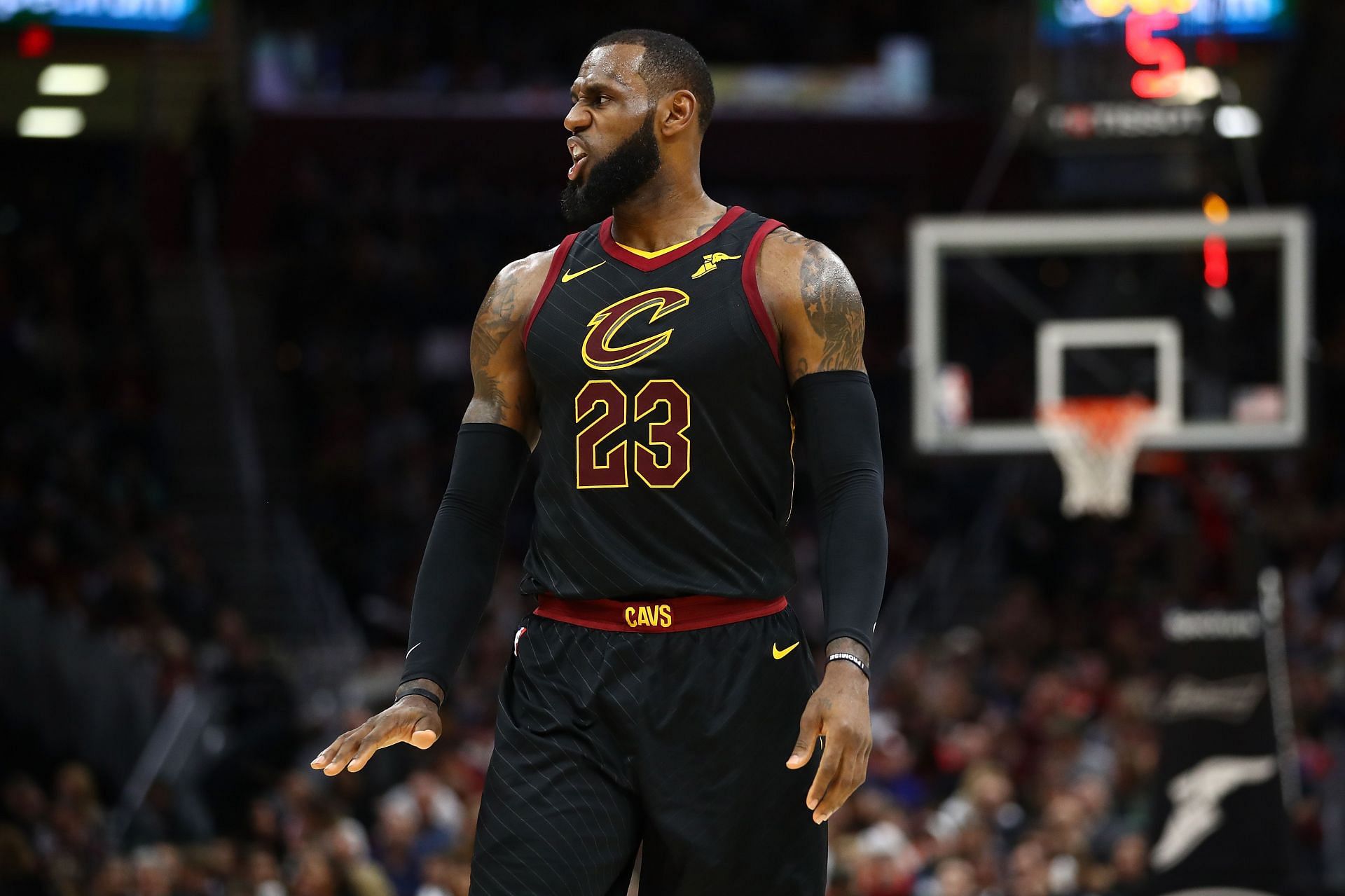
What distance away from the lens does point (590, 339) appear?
154 inches

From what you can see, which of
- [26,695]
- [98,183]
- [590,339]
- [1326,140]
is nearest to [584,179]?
[590,339]

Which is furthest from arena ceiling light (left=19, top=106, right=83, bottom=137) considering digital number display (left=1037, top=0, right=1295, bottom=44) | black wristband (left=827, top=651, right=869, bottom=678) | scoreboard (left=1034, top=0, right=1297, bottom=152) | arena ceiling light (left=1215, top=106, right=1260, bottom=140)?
black wristband (left=827, top=651, right=869, bottom=678)

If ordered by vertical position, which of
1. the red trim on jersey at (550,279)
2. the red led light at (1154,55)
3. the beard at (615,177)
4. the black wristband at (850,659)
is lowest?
the red led light at (1154,55)

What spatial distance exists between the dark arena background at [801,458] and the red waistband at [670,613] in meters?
0.29

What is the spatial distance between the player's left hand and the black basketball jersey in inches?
14.5

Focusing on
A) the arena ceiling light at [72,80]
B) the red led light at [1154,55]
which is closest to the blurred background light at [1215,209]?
the red led light at [1154,55]

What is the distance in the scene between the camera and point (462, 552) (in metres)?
4.03

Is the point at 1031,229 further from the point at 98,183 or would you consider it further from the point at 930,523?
the point at 98,183

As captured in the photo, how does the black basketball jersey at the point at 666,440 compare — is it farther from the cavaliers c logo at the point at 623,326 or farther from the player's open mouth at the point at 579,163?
the player's open mouth at the point at 579,163

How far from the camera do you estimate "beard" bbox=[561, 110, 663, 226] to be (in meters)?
3.98

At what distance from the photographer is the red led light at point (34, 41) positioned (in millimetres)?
18000

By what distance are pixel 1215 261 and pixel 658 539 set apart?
918 centimetres

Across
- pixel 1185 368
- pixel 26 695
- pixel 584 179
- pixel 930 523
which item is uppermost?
pixel 584 179

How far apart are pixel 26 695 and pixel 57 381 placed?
4.76 meters
